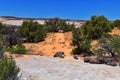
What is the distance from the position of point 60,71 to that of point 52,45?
12722mm

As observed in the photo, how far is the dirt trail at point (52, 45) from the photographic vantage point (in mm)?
26281

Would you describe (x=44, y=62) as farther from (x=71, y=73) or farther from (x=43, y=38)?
(x=43, y=38)

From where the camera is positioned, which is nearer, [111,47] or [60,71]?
[60,71]

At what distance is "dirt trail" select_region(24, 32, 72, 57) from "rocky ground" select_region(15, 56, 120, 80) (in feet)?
23.0

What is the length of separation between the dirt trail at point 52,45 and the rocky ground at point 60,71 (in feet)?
23.0

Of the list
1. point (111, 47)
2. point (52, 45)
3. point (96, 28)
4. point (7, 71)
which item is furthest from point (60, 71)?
point (96, 28)

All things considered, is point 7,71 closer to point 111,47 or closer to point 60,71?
point 60,71

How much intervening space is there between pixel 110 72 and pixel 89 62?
13.7 ft

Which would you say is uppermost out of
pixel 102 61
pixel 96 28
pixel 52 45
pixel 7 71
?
pixel 96 28

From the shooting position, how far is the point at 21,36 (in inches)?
1222

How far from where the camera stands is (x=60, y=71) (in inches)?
614

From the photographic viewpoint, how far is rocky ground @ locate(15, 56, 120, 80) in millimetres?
14508

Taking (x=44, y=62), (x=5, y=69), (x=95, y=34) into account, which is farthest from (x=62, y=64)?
(x=95, y=34)

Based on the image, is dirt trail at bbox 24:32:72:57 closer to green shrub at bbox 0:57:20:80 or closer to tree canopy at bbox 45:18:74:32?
tree canopy at bbox 45:18:74:32
